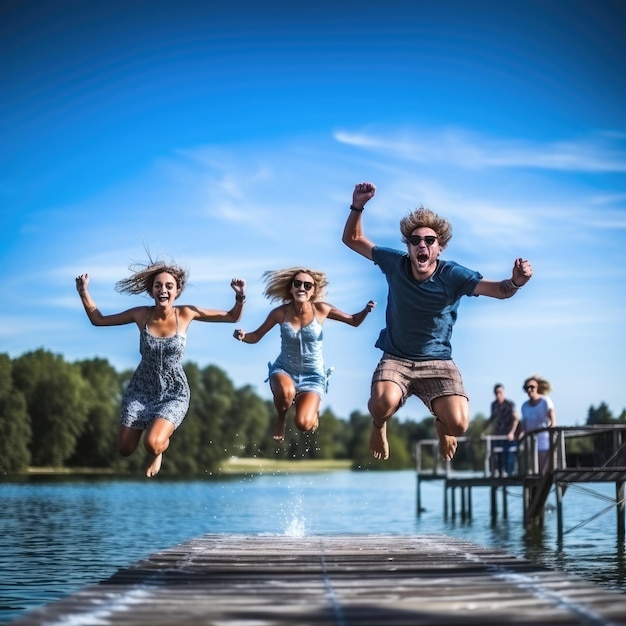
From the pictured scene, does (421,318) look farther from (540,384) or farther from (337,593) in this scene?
(540,384)

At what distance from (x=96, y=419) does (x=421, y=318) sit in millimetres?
74395

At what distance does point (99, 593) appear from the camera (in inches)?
283

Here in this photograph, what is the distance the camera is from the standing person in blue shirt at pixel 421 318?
10922 mm

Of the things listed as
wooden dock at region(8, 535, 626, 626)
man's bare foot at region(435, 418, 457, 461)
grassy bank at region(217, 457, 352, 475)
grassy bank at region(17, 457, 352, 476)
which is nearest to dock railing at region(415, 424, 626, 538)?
man's bare foot at region(435, 418, 457, 461)

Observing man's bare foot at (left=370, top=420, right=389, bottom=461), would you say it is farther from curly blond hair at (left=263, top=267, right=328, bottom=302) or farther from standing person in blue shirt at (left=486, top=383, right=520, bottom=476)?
standing person in blue shirt at (left=486, top=383, right=520, bottom=476)

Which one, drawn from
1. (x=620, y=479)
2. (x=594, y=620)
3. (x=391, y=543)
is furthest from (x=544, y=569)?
(x=620, y=479)

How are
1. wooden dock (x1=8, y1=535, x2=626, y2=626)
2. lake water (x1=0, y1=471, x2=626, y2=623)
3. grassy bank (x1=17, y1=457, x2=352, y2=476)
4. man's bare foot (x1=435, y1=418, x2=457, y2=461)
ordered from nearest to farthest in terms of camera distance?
1. wooden dock (x1=8, y1=535, x2=626, y2=626)
2. man's bare foot (x1=435, y1=418, x2=457, y2=461)
3. lake water (x1=0, y1=471, x2=626, y2=623)
4. grassy bank (x1=17, y1=457, x2=352, y2=476)

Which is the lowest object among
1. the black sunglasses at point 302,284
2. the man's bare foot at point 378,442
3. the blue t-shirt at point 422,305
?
the man's bare foot at point 378,442

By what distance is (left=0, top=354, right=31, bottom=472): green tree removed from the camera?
70.3 meters

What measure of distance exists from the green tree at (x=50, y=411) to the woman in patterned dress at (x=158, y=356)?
64.4 metres

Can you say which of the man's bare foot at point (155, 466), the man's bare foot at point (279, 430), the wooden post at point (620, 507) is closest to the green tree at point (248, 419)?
the wooden post at point (620, 507)

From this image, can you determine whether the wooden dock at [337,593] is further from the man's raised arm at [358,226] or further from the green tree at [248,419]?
the green tree at [248,419]

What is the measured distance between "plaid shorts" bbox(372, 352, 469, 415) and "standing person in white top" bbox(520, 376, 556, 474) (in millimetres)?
10568

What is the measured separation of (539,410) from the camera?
2225 centimetres
